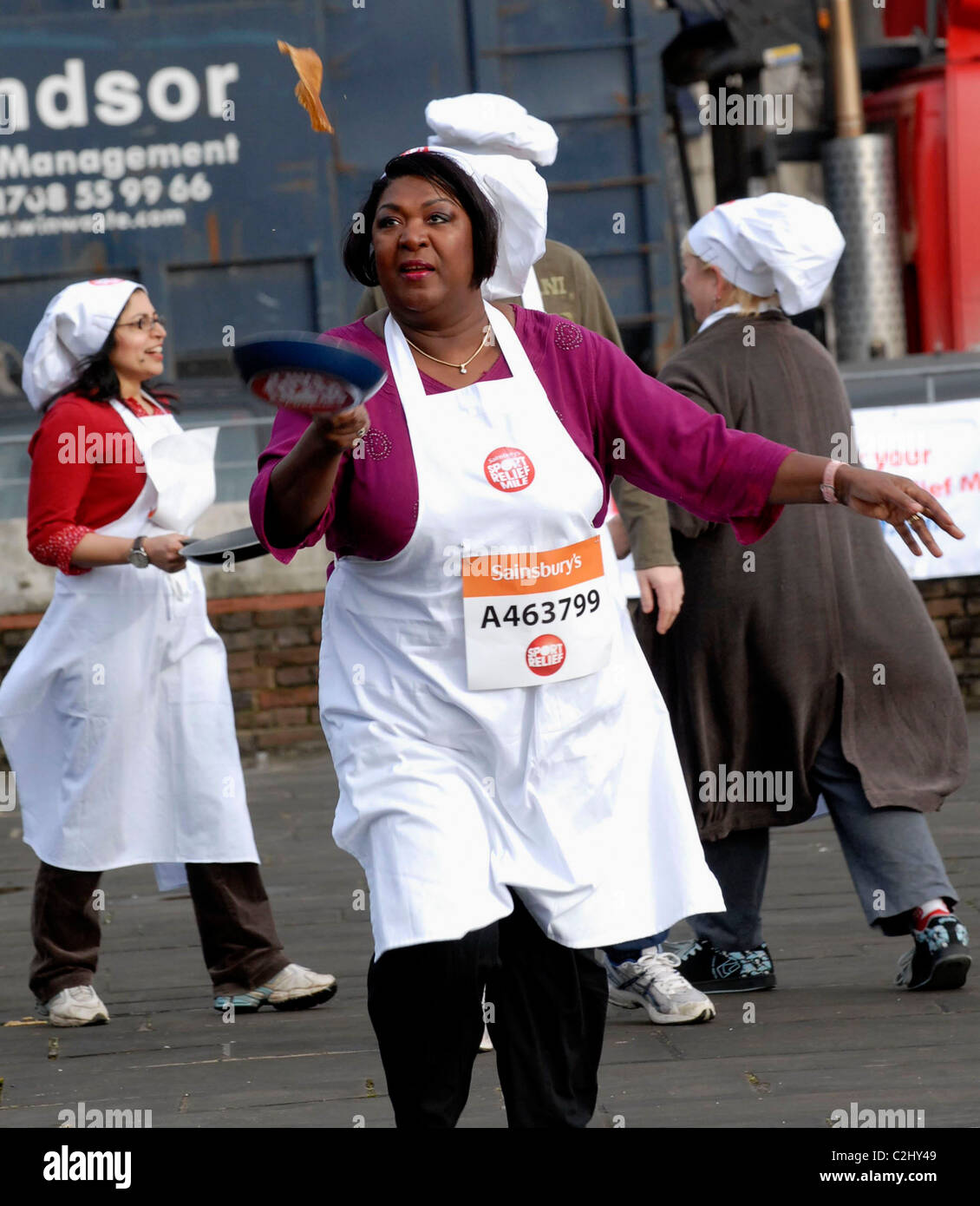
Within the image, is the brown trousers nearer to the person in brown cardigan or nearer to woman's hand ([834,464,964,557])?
the person in brown cardigan

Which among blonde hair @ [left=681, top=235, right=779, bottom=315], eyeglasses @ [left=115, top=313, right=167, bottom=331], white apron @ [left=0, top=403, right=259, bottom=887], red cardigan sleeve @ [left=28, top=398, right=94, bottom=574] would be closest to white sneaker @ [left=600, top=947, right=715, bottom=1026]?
white apron @ [left=0, top=403, right=259, bottom=887]

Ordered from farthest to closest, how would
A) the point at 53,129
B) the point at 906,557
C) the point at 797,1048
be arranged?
1. the point at 53,129
2. the point at 906,557
3. the point at 797,1048

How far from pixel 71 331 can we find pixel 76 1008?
5.80ft

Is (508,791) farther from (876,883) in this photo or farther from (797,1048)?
(876,883)

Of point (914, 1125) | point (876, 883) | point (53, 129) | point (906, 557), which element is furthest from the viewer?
point (53, 129)

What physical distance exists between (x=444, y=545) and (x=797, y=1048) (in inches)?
71.5

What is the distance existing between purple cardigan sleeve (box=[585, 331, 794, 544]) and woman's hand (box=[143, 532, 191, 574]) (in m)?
1.92

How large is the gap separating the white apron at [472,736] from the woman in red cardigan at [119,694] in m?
2.05

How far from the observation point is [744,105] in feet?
40.8

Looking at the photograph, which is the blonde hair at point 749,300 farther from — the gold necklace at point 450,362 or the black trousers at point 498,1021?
the black trousers at point 498,1021

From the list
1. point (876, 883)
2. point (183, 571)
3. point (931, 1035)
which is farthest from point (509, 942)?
point (183, 571)

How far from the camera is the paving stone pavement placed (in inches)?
161

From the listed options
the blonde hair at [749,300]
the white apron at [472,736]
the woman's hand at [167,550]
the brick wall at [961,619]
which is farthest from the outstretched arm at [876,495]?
the brick wall at [961,619]
